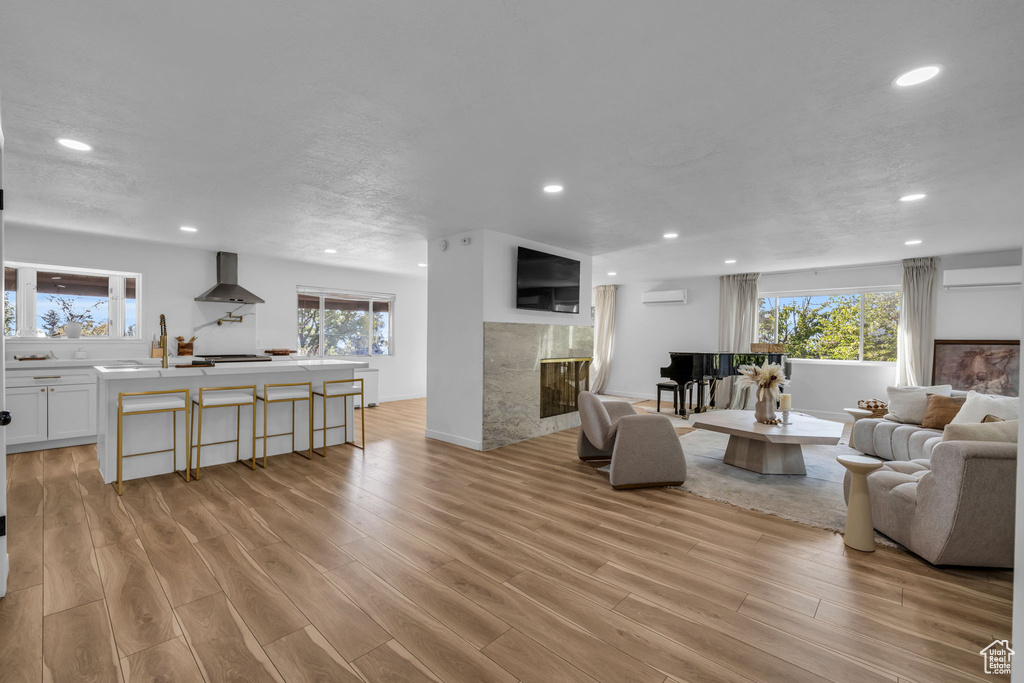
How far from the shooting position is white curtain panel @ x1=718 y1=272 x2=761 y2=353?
827 cm

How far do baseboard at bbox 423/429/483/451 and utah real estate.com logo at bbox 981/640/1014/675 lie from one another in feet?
13.2

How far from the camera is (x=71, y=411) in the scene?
16.5 feet

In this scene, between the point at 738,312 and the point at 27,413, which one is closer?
the point at 27,413

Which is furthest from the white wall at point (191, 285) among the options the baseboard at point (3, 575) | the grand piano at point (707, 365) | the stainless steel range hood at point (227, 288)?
the grand piano at point (707, 365)

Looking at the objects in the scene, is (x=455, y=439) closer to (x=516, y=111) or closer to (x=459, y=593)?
(x=459, y=593)

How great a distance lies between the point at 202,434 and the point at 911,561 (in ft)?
18.4

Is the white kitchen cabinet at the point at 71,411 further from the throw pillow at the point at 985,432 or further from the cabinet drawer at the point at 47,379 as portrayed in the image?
the throw pillow at the point at 985,432

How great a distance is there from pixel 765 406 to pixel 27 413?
7.69 meters

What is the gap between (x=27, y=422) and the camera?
4758 millimetres

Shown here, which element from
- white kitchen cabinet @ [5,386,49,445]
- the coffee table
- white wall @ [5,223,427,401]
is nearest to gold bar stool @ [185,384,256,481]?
white kitchen cabinet @ [5,386,49,445]

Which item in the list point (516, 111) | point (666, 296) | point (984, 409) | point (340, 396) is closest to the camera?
point (516, 111)

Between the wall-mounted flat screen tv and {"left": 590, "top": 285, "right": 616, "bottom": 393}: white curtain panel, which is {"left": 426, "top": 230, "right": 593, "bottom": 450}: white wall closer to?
the wall-mounted flat screen tv

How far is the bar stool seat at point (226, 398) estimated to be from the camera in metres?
4.13

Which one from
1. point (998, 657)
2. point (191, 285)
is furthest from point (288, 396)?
point (998, 657)
